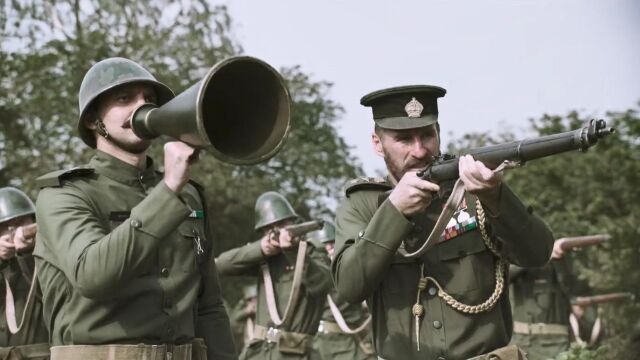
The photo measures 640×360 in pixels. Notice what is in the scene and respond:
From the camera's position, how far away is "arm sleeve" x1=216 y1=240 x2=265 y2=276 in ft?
41.8

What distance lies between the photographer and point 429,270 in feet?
17.7

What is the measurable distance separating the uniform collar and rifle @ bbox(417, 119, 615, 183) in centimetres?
143

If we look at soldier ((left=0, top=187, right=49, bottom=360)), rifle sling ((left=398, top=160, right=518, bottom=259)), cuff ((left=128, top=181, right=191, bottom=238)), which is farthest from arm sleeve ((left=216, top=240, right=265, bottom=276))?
cuff ((left=128, top=181, right=191, bottom=238))

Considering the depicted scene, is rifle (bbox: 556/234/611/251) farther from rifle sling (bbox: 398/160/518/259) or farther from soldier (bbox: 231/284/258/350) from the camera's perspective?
rifle sling (bbox: 398/160/518/259)

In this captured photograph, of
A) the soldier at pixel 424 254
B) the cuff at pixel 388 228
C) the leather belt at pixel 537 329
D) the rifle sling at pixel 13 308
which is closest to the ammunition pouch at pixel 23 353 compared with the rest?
the rifle sling at pixel 13 308

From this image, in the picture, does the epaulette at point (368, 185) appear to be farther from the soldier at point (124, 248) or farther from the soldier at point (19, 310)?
the soldier at point (19, 310)

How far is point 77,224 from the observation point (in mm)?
4938

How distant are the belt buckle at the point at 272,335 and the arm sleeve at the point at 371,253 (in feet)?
25.4

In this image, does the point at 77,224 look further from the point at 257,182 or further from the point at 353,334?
the point at 257,182

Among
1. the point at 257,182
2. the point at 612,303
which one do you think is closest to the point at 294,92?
the point at 257,182

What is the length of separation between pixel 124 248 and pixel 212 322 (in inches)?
42.4

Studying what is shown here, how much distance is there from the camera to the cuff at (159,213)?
15.2ft

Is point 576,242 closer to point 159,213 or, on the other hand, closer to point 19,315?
point 19,315

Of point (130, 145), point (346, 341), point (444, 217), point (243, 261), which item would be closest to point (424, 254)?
point (444, 217)
